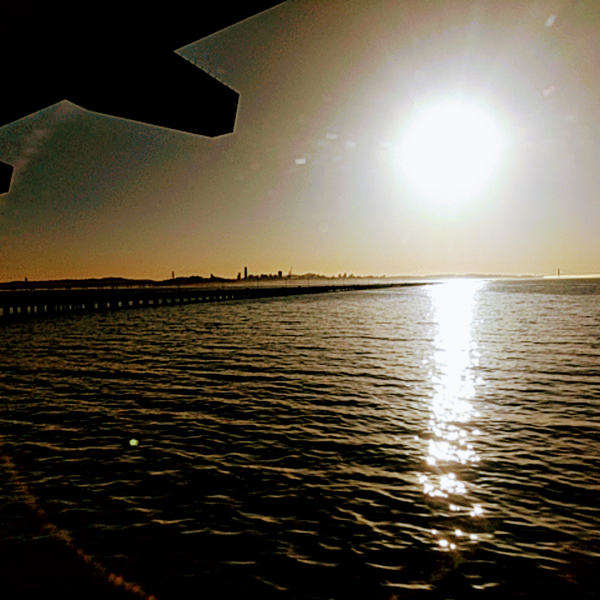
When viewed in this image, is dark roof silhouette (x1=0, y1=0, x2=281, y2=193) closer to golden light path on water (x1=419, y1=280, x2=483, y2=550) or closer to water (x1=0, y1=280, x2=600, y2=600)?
water (x1=0, y1=280, x2=600, y2=600)

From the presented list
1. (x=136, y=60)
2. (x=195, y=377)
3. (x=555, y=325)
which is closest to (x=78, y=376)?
(x=195, y=377)

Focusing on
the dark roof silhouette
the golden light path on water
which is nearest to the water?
the golden light path on water

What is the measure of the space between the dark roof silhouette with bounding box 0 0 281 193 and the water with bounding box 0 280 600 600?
4.93 meters

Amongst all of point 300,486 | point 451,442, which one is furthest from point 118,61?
point 451,442

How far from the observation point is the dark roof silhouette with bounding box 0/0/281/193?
169 cm

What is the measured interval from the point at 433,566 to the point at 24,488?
21.1 ft

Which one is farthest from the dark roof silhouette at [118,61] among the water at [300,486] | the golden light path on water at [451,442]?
the golden light path on water at [451,442]

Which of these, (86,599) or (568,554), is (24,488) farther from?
(568,554)

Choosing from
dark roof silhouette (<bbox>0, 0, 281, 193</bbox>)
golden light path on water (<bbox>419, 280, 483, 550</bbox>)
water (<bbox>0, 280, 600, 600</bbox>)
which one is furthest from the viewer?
golden light path on water (<bbox>419, 280, 483, 550</bbox>)

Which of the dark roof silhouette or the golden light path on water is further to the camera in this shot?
the golden light path on water

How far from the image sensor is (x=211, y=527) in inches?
251

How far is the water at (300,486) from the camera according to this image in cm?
534

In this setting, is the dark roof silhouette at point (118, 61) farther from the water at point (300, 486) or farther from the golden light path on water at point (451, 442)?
the golden light path on water at point (451, 442)

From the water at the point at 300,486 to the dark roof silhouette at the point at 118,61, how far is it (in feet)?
16.2
